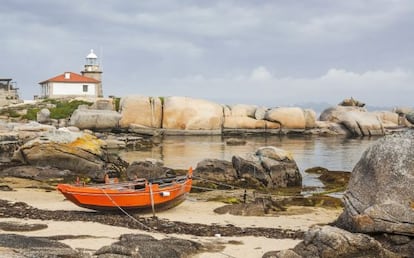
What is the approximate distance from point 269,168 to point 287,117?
124 feet

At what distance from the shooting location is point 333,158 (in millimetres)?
42281

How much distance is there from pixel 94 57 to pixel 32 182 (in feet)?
201

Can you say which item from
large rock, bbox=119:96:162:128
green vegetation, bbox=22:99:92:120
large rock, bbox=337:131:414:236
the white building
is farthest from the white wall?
large rock, bbox=337:131:414:236

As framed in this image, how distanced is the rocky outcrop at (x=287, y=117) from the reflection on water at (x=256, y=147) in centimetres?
316

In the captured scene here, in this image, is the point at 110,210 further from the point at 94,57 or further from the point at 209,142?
the point at 94,57

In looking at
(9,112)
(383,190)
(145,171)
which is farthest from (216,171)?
(9,112)

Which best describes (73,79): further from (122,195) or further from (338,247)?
(338,247)

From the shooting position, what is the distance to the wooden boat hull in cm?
1766

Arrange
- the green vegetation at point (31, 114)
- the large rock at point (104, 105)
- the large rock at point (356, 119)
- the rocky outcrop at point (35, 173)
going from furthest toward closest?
the large rock at point (356, 119), the large rock at point (104, 105), the green vegetation at point (31, 114), the rocky outcrop at point (35, 173)

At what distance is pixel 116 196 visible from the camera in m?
17.7

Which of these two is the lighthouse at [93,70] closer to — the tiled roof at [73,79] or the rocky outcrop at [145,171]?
the tiled roof at [73,79]

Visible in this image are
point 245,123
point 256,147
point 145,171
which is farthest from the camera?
point 245,123

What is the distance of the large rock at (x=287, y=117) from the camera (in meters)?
63.8

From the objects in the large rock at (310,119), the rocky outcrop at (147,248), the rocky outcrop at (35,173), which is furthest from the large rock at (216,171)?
the large rock at (310,119)
